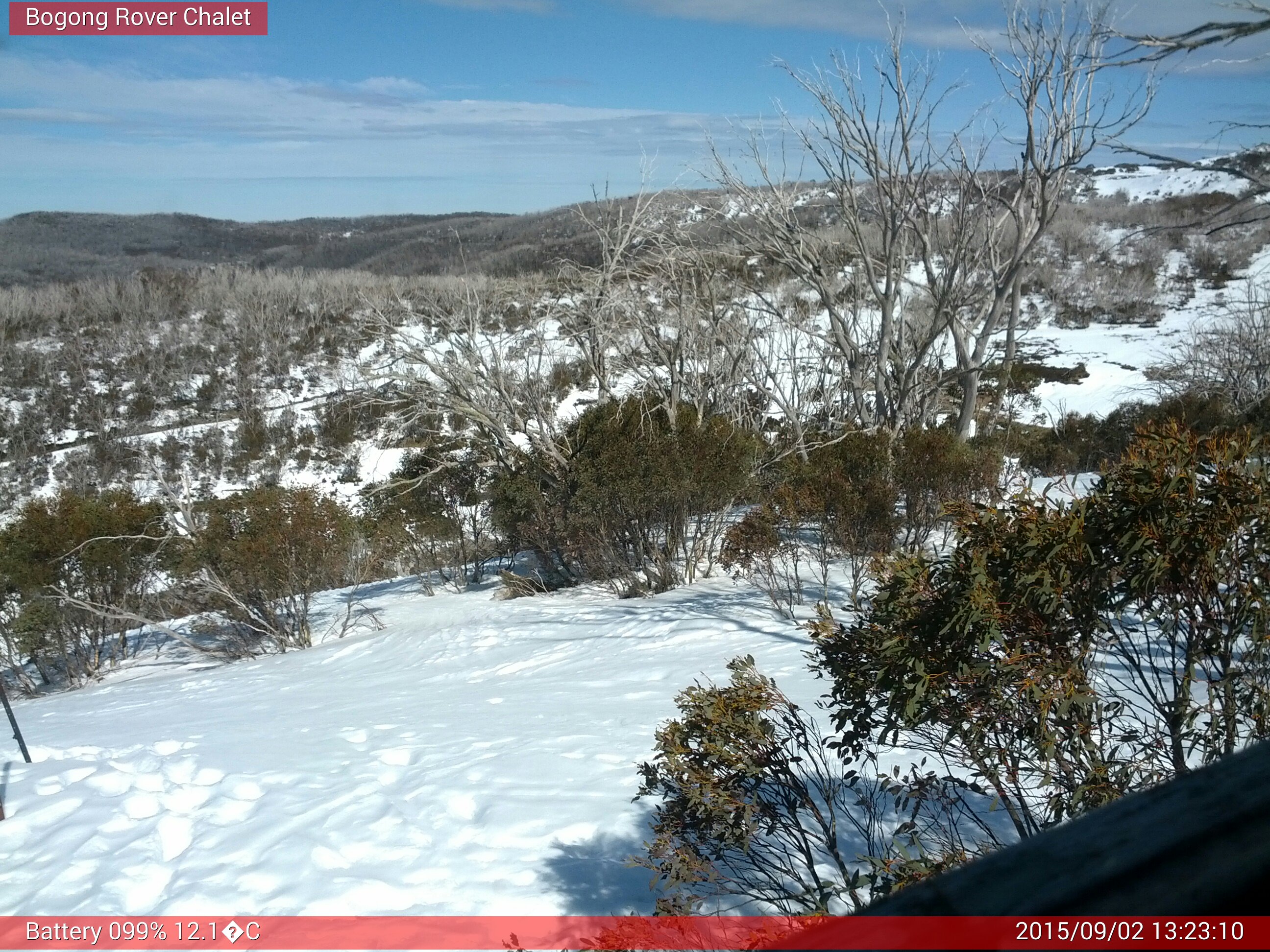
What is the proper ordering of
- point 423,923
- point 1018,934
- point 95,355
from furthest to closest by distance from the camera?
point 95,355 < point 423,923 < point 1018,934

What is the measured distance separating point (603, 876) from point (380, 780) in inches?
73.3

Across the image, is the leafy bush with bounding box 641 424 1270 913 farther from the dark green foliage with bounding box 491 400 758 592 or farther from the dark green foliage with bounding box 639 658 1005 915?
the dark green foliage with bounding box 491 400 758 592

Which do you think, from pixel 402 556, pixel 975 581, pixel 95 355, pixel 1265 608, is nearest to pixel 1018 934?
pixel 975 581

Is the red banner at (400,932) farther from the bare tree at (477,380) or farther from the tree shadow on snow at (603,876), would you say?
the bare tree at (477,380)

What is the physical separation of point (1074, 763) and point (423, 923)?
2547 mm

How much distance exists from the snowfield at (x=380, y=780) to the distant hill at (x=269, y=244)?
33.1 m

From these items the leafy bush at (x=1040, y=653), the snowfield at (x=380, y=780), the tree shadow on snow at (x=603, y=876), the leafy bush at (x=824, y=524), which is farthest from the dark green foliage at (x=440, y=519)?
the leafy bush at (x=1040, y=653)

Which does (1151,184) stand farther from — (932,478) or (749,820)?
(749,820)

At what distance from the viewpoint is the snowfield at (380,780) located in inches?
150

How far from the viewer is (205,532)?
10516 mm

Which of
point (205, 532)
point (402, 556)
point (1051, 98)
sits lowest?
point (402, 556)

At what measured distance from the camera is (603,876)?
3.82m

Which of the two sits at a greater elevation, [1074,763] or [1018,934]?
[1018,934]

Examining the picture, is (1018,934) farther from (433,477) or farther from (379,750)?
(433,477)
